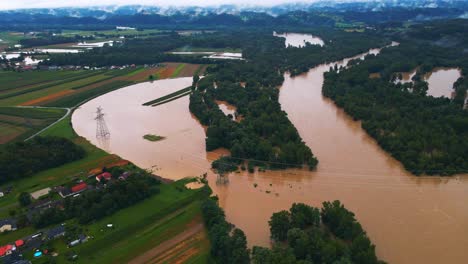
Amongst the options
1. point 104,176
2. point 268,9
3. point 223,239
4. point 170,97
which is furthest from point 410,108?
point 268,9

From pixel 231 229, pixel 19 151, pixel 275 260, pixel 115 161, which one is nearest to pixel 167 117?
pixel 115 161

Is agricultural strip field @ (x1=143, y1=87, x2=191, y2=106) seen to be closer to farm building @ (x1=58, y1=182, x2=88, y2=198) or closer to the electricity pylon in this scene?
the electricity pylon

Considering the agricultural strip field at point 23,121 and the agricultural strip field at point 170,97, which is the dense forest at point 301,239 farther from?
the agricultural strip field at point 170,97

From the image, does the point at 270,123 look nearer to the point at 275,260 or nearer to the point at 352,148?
the point at 352,148

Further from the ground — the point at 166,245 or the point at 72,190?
the point at 72,190

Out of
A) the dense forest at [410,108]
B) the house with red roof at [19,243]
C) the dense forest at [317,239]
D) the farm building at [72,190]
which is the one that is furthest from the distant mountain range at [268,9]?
the house with red roof at [19,243]

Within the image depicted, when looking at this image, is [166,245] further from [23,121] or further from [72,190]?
[23,121]
